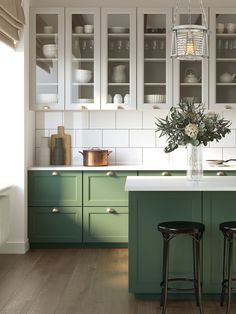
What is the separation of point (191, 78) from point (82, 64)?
45.7 inches

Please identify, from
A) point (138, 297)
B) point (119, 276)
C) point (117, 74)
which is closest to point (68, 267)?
point (119, 276)

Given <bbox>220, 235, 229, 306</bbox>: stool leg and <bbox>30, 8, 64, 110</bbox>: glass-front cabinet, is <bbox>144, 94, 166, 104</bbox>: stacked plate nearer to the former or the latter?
<bbox>30, 8, 64, 110</bbox>: glass-front cabinet

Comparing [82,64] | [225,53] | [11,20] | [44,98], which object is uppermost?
[11,20]

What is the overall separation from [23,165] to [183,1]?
2.42 m

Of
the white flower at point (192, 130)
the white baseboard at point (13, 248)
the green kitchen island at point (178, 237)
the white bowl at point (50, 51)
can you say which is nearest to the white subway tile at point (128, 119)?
the white bowl at point (50, 51)

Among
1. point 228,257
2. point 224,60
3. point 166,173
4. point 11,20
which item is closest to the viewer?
point 228,257

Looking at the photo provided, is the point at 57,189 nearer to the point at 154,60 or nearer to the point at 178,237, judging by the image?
the point at 154,60

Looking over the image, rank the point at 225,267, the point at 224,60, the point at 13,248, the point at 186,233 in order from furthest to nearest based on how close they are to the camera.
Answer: the point at 224,60 → the point at 13,248 → the point at 225,267 → the point at 186,233

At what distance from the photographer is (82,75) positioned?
6352 millimetres

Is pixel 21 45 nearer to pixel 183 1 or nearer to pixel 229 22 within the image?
pixel 183 1

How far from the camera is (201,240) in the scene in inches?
168

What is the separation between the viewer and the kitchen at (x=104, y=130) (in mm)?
5957

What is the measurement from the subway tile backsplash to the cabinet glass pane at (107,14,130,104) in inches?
15.7

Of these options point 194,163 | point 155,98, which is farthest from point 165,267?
point 155,98
